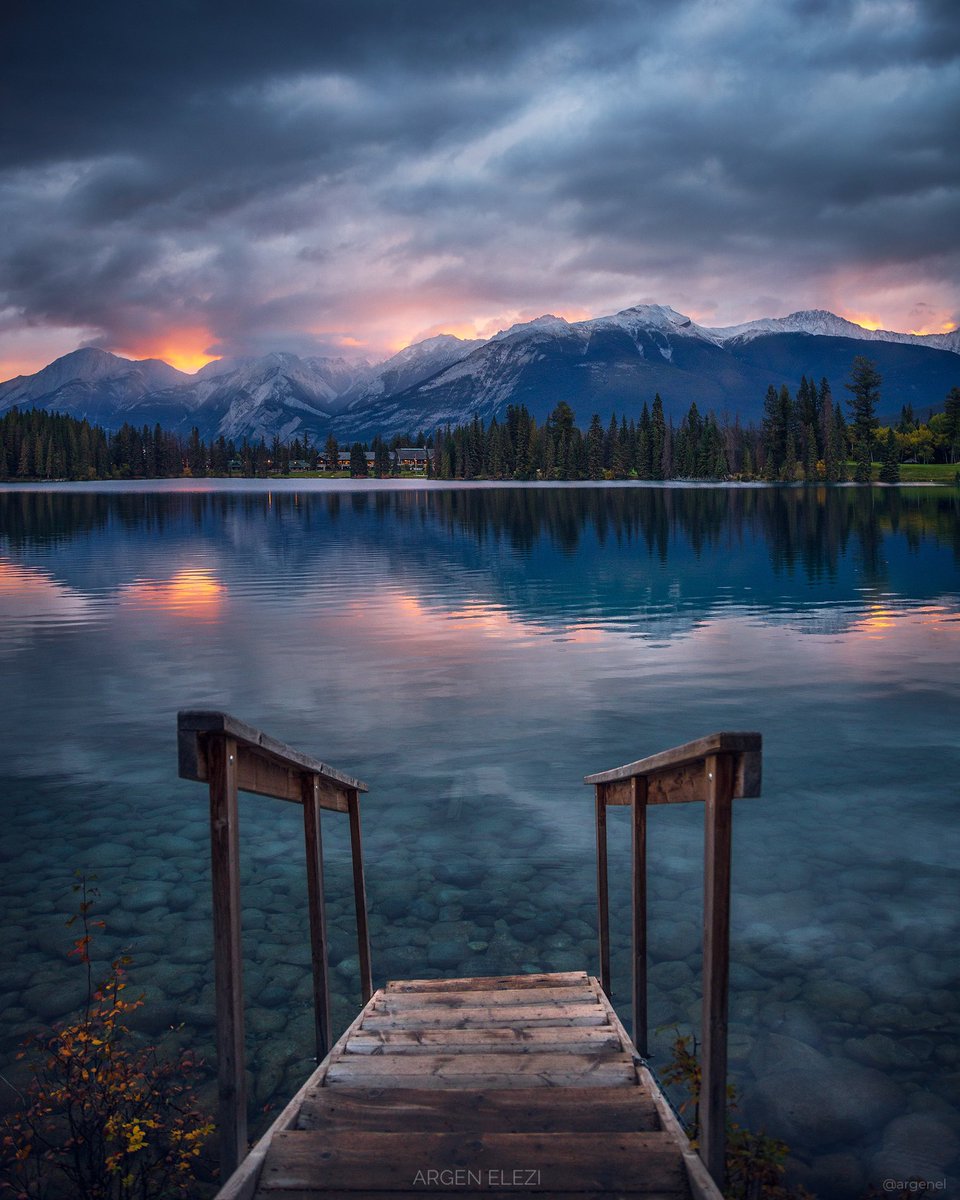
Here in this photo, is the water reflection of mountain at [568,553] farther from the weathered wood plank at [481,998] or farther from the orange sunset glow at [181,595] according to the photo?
the weathered wood plank at [481,998]

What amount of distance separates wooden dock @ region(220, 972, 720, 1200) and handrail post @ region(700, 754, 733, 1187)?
0.70 feet

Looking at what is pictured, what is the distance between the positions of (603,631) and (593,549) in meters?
29.0

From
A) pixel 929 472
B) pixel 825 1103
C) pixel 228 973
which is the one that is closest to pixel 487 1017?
pixel 825 1103

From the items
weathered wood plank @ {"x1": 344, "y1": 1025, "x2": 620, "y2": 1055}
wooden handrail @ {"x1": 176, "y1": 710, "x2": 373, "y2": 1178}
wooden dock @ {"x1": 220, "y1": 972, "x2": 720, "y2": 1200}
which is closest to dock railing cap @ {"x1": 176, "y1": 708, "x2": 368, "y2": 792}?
wooden handrail @ {"x1": 176, "y1": 710, "x2": 373, "y2": 1178}

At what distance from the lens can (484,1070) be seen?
515 cm

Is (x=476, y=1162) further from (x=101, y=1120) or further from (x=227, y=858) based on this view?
(x=101, y=1120)

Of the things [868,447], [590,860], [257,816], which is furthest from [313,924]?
[868,447]

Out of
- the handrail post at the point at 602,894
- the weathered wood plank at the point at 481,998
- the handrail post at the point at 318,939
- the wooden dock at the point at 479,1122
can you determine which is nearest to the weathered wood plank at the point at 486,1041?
the wooden dock at the point at 479,1122

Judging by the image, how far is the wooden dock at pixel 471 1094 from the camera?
151 inches

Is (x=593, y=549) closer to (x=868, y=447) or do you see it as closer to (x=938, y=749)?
(x=938, y=749)

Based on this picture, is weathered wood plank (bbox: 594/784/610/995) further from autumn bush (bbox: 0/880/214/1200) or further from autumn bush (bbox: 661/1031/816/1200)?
autumn bush (bbox: 0/880/214/1200)

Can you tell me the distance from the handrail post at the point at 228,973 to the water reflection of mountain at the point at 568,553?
26459mm

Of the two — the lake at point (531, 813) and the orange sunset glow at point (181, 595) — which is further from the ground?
the orange sunset glow at point (181, 595)

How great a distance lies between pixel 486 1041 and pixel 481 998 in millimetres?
1311
